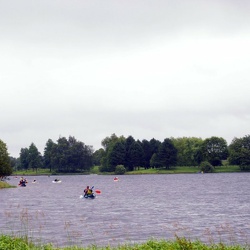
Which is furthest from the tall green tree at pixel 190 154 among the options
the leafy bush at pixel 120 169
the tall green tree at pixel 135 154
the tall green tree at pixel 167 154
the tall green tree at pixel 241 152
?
the leafy bush at pixel 120 169

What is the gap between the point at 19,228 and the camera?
3791 centimetres

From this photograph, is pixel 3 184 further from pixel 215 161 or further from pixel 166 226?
pixel 215 161

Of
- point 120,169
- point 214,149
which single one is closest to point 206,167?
point 214,149

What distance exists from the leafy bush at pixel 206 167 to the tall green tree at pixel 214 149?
4560 millimetres

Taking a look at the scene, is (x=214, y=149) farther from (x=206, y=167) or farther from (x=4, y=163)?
(x=4, y=163)

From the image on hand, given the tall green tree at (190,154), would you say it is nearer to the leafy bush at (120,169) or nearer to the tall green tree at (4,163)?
the leafy bush at (120,169)

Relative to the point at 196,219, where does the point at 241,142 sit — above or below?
above

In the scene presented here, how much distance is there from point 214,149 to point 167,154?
736 inches

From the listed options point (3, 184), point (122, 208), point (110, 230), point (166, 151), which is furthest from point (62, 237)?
point (166, 151)

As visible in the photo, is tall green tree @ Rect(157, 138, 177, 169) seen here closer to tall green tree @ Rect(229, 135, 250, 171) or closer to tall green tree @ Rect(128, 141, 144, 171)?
tall green tree @ Rect(128, 141, 144, 171)

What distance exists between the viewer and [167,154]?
186750 mm

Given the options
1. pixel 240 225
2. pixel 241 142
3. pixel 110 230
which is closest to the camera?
pixel 110 230

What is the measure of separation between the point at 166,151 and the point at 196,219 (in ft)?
466

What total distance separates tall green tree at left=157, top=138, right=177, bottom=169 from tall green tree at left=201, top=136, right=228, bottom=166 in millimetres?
12213
